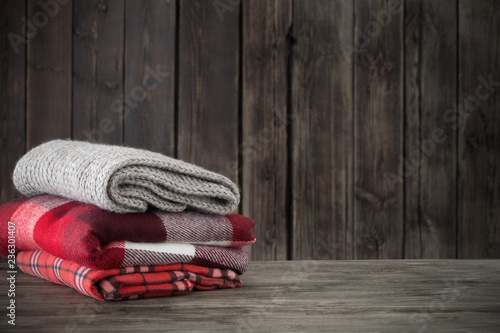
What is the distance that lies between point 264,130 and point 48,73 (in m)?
0.66

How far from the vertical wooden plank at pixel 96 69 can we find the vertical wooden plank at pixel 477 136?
104 centimetres

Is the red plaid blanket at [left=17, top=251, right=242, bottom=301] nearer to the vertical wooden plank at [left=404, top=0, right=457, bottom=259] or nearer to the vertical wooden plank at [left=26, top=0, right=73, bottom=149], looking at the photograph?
the vertical wooden plank at [left=26, top=0, right=73, bottom=149]

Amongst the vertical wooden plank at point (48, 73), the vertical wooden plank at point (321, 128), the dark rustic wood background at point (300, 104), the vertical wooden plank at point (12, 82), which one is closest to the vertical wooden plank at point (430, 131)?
the dark rustic wood background at point (300, 104)

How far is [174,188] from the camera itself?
78 cm

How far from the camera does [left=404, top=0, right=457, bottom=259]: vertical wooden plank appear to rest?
1.57 m

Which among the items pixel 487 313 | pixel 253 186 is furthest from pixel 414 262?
pixel 253 186

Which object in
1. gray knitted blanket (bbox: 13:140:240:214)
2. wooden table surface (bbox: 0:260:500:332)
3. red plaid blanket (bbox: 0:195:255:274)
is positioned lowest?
wooden table surface (bbox: 0:260:500:332)

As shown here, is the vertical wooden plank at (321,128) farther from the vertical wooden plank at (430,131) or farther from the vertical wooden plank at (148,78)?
the vertical wooden plank at (148,78)

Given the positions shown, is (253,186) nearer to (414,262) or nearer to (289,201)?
(289,201)

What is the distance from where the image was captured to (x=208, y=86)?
1.54 meters

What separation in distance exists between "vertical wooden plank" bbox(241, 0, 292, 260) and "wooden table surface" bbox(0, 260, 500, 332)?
1.92 feet

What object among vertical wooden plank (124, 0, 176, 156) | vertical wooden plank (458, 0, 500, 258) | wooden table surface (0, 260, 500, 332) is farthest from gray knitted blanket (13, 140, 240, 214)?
vertical wooden plank (458, 0, 500, 258)

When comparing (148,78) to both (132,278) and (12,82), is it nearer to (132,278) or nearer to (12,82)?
(12,82)

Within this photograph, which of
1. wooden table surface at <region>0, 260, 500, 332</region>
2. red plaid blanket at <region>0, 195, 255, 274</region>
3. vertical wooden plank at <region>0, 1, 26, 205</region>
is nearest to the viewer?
wooden table surface at <region>0, 260, 500, 332</region>
